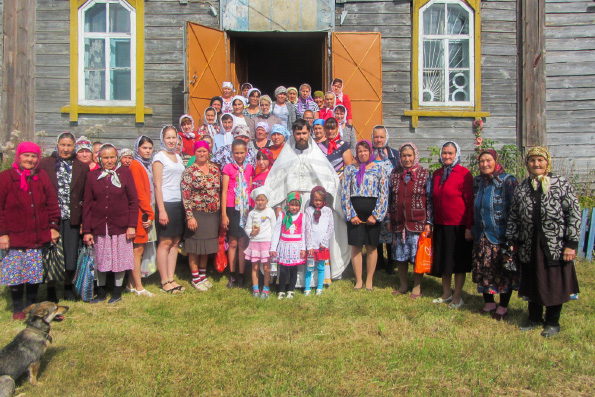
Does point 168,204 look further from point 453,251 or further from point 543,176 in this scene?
point 543,176

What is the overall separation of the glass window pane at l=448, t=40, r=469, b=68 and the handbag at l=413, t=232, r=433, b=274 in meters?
4.62

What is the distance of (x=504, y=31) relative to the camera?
8141 mm

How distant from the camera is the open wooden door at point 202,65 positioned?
733 centimetres

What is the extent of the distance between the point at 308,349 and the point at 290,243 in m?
1.39

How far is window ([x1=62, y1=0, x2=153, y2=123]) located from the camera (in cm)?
806

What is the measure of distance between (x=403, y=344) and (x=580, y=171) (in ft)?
20.3

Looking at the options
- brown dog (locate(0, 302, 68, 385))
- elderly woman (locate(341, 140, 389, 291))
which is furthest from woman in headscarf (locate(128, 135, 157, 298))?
elderly woman (locate(341, 140, 389, 291))

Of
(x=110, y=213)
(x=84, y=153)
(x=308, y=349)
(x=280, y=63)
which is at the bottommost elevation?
(x=308, y=349)

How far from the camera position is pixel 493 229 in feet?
13.5

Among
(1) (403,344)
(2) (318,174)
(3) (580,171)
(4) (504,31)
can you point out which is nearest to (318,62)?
(4) (504,31)

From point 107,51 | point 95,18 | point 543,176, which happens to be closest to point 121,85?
point 107,51

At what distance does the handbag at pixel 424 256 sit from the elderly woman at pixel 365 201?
1.57 ft

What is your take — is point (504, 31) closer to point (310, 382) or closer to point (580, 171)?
point (580, 171)

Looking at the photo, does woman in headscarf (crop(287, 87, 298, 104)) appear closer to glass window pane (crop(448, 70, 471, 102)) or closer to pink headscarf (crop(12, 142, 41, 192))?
glass window pane (crop(448, 70, 471, 102))
